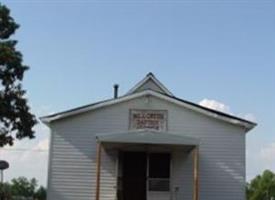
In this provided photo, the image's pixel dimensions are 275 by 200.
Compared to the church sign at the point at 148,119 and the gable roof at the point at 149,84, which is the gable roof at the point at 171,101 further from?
the gable roof at the point at 149,84

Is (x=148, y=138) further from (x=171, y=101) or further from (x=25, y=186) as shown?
(x=25, y=186)

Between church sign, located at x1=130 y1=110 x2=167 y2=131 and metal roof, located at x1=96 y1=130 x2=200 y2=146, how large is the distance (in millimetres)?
1581

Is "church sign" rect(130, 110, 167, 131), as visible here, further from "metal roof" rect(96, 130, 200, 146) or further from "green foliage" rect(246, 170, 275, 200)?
"green foliage" rect(246, 170, 275, 200)

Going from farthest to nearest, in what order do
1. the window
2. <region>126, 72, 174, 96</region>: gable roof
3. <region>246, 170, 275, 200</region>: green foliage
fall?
<region>246, 170, 275, 200</region>: green foliage → <region>126, 72, 174, 96</region>: gable roof → the window

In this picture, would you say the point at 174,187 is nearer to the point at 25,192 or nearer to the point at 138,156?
the point at 138,156

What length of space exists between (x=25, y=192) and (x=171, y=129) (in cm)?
11467

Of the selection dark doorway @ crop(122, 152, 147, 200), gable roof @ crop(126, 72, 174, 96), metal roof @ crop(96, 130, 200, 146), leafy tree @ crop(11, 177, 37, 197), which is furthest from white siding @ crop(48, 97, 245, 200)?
leafy tree @ crop(11, 177, 37, 197)

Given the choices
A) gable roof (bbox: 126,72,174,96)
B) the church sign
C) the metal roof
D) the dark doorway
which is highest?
gable roof (bbox: 126,72,174,96)

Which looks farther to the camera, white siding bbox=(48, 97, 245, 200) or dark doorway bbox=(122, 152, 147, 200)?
dark doorway bbox=(122, 152, 147, 200)

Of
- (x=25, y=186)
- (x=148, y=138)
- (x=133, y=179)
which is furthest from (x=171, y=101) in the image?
(x=25, y=186)

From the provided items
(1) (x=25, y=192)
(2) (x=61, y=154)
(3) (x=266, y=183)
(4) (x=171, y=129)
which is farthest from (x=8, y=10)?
(1) (x=25, y=192)

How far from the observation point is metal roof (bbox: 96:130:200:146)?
74.7ft

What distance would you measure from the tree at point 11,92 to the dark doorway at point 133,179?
4.74 meters

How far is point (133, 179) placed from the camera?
975 inches
